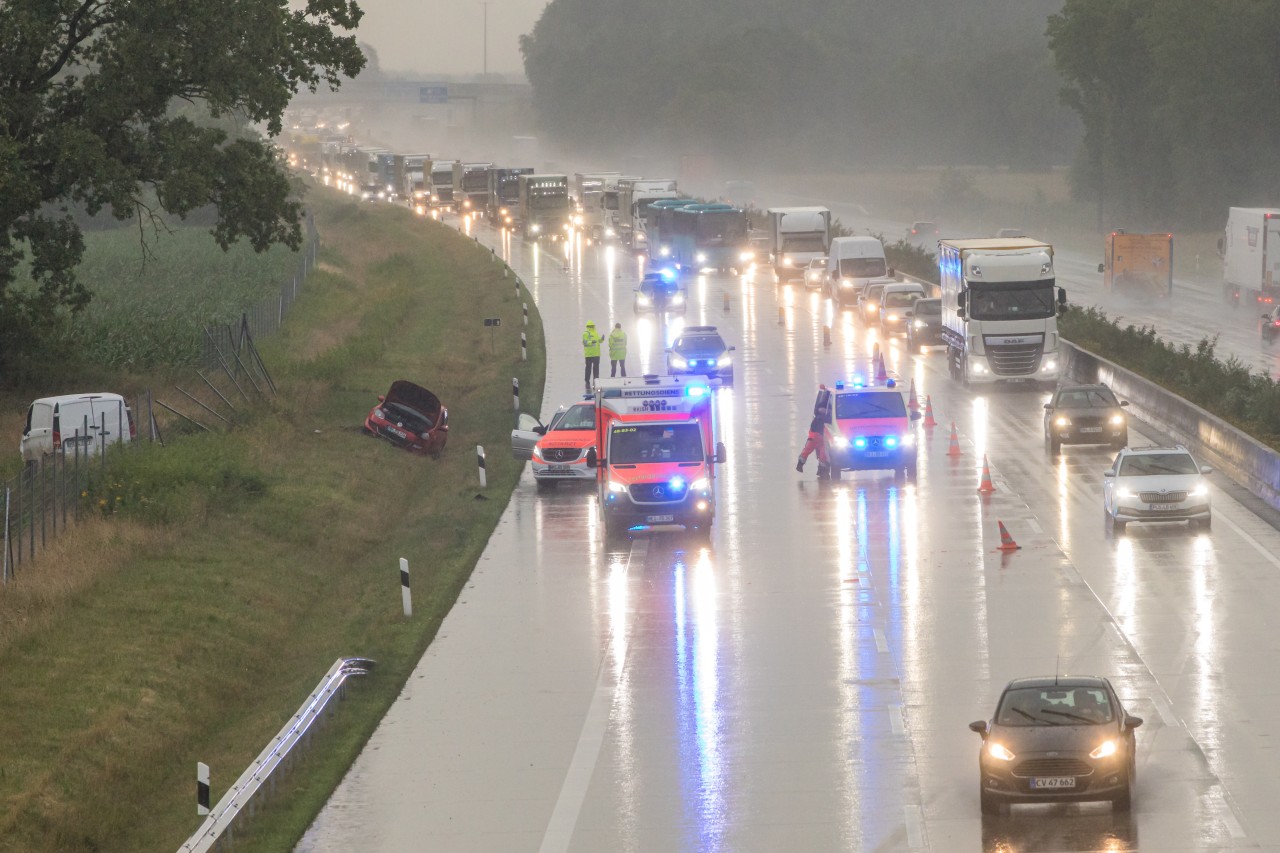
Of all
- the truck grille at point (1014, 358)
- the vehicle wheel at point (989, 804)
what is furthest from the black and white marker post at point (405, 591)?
the truck grille at point (1014, 358)

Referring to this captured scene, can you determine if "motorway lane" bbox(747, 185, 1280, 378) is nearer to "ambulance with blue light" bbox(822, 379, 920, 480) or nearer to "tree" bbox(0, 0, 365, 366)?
"ambulance with blue light" bbox(822, 379, 920, 480)

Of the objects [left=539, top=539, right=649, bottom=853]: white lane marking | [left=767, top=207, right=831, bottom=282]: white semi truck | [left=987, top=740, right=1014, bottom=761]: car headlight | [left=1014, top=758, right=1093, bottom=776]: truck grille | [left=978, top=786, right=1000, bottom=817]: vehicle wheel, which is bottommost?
[left=539, top=539, right=649, bottom=853]: white lane marking

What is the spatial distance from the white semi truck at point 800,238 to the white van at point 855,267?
7829mm

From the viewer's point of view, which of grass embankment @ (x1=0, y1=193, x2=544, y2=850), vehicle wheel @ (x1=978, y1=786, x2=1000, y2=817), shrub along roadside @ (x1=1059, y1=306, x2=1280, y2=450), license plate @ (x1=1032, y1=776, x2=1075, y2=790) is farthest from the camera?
shrub along roadside @ (x1=1059, y1=306, x2=1280, y2=450)

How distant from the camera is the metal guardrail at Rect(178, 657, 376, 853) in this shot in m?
15.5

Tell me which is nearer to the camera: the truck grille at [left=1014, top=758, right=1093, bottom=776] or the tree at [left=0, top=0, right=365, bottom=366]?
the truck grille at [left=1014, top=758, right=1093, bottom=776]

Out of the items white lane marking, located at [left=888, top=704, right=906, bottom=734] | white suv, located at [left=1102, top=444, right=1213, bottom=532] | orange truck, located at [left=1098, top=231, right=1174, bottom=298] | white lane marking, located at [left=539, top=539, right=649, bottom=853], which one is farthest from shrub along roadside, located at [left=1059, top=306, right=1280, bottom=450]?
orange truck, located at [left=1098, top=231, right=1174, bottom=298]

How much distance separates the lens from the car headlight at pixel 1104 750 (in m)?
15.7

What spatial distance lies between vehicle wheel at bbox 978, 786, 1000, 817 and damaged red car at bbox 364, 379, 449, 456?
1032 inches

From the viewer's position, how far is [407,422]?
135ft

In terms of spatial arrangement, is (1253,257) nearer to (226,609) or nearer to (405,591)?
(405,591)

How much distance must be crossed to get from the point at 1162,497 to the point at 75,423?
65.4ft

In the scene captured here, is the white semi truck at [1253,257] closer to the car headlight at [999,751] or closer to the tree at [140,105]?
the tree at [140,105]

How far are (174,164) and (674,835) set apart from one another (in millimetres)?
25662
